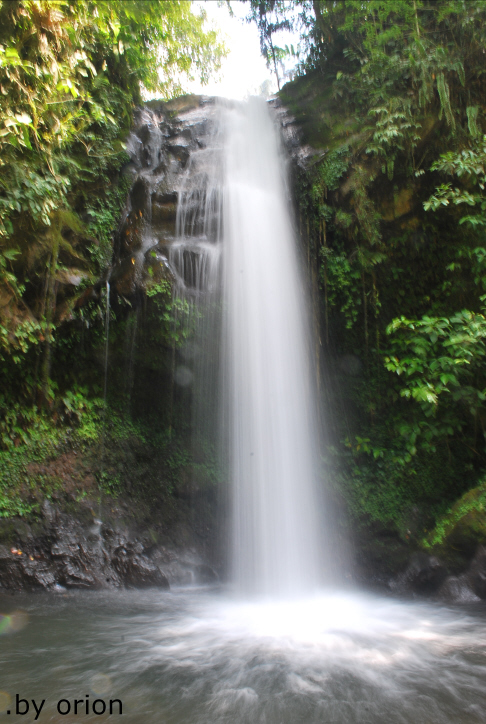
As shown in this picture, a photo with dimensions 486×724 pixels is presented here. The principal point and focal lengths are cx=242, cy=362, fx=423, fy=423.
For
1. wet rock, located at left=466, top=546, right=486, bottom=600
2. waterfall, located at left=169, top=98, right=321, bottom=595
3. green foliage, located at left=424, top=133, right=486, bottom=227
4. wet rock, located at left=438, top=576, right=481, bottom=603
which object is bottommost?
wet rock, located at left=438, top=576, right=481, bottom=603

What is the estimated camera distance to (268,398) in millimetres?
6941

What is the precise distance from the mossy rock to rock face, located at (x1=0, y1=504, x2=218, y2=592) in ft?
10.6

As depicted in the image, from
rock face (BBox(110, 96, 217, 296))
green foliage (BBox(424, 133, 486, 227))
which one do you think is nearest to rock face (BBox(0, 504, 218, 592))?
rock face (BBox(110, 96, 217, 296))

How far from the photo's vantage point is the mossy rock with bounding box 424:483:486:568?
5281mm

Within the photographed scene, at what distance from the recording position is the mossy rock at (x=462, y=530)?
528cm

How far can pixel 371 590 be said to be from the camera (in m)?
5.97

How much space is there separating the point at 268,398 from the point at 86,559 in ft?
11.4

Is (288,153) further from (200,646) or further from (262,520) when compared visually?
(200,646)

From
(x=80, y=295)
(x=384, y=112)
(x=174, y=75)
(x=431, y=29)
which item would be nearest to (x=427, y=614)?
(x=80, y=295)

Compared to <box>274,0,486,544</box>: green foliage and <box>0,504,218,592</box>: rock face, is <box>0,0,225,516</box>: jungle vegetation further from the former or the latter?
<box>274,0,486,544</box>: green foliage

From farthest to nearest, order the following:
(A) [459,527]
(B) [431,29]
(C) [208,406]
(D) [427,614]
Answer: (B) [431,29]
(C) [208,406]
(A) [459,527]
(D) [427,614]

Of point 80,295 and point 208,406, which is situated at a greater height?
point 80,295

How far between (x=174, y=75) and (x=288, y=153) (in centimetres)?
898

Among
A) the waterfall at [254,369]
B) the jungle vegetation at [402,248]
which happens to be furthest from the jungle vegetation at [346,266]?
the waterfall at [254,369]
